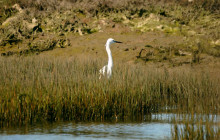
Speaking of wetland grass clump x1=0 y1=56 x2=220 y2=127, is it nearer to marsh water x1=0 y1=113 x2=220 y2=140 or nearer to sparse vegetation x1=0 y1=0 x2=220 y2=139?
sparse vegetation x1=0 y1=0 x2=220 y2=139

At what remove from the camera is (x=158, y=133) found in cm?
814

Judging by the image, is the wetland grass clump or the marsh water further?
the wetland grass clump

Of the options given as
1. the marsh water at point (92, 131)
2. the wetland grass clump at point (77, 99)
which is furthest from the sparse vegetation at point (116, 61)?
the marsh water at point (92, 131)

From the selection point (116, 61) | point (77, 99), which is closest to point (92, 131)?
point (77, 99)

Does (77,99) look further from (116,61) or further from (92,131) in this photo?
(116,61)

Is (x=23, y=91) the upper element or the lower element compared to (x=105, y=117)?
upper

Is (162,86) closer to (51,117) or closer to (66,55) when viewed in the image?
(51,117)

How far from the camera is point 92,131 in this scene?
324 inches

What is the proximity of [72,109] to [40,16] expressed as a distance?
694 inches

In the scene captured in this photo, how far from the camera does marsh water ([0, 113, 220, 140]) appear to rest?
7832 millimetres

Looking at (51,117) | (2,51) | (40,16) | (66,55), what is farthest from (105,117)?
(40,16)

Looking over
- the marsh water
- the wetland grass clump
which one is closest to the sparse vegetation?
the wetland grass clump

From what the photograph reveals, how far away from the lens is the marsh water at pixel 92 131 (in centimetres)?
783

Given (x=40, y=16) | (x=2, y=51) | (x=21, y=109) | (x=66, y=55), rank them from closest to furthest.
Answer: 1. (x=21, y=109)
2. (x=66, y=55)
3. (x=2, y=51)
4. (x=40, y=16)
